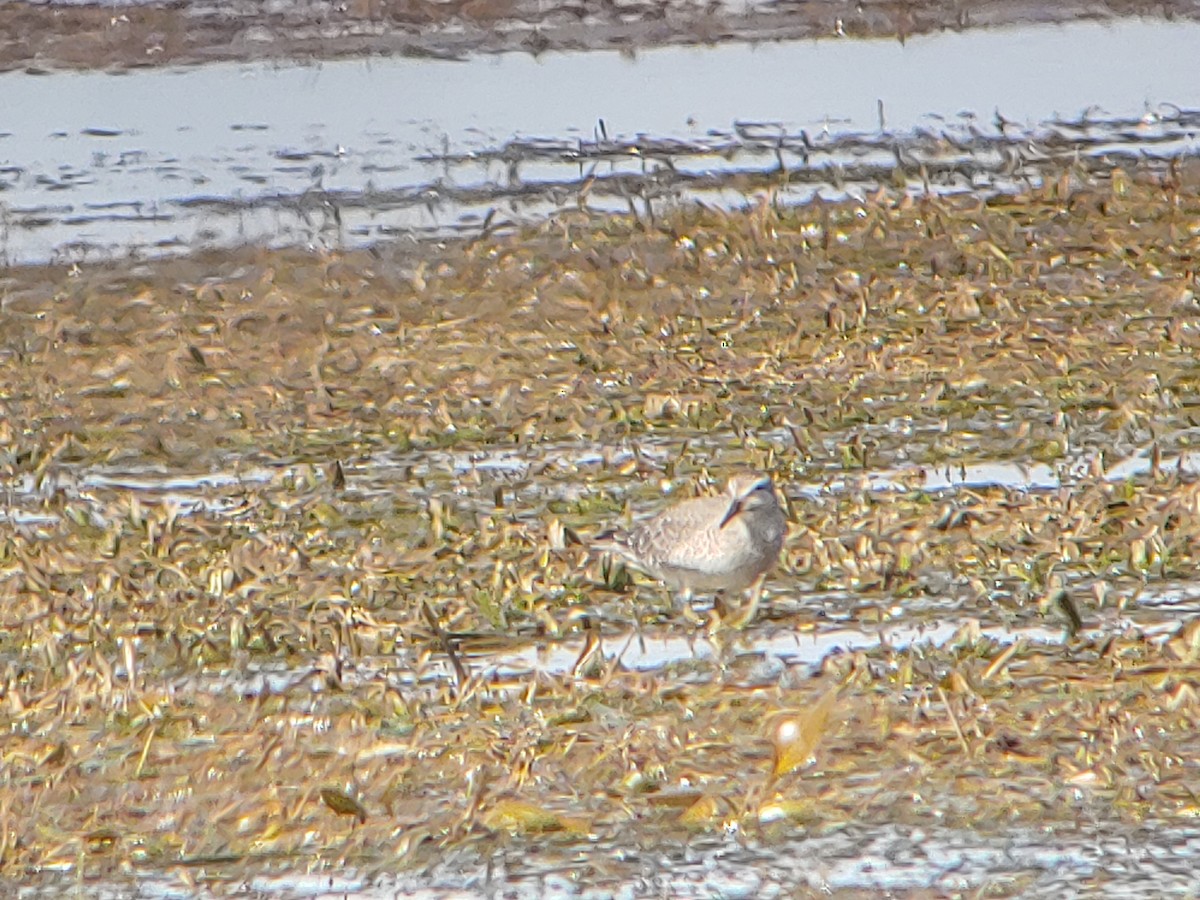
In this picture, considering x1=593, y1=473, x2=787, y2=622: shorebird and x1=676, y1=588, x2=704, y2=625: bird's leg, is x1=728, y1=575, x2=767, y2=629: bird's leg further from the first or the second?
x1=676, y1=588, x2=704, y2=625: bird's leg

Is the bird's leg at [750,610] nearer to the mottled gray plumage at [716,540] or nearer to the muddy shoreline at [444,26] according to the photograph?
the mottled gray plumage at [716,540]

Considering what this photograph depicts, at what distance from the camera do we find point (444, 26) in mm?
12984

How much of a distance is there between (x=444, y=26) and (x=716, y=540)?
6.90 metres

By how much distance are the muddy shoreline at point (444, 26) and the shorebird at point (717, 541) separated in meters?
5.93

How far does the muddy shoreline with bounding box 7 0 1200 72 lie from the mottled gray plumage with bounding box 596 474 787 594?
234 inches

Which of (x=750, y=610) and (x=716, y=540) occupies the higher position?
(x=716, y=540)

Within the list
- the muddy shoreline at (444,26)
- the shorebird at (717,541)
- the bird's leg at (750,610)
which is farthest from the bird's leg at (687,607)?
the muddy shoreline at (444,26)

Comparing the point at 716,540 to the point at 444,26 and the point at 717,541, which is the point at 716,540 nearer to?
the point at 717,541

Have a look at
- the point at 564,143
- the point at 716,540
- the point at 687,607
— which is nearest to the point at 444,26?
the point at 564,143

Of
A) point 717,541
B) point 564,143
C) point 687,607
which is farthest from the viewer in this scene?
point 564,143

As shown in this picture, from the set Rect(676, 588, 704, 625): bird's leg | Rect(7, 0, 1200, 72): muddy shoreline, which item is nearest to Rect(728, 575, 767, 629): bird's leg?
Rect(676, 588, 704, 625): bird's leg

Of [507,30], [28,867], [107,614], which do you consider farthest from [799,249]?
[28,867]

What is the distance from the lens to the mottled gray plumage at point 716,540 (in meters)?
6.89

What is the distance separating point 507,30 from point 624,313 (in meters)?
3.69
